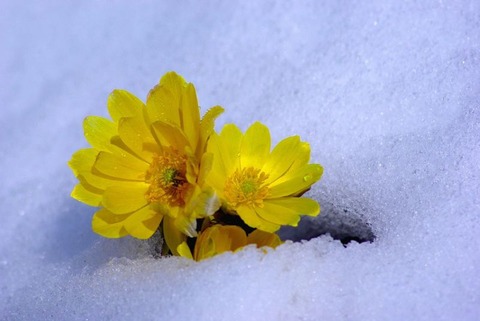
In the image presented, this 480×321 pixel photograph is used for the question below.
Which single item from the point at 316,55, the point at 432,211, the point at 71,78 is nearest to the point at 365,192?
the point at 432,211

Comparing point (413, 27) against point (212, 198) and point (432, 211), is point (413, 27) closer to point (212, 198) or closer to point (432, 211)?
point (432, 211)

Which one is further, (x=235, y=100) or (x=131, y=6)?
(x=131, y=6)

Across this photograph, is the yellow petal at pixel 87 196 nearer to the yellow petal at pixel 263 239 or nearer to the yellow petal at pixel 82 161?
the yellow petal at pixel 82 161

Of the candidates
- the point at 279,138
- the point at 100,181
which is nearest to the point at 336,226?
the point at 279,138

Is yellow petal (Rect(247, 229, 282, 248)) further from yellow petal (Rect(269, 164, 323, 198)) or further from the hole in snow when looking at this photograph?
the hole in snow

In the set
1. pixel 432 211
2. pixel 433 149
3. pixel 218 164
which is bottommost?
pixel 218 164

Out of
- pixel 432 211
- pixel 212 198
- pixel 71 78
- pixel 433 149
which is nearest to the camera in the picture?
pixel 212 198

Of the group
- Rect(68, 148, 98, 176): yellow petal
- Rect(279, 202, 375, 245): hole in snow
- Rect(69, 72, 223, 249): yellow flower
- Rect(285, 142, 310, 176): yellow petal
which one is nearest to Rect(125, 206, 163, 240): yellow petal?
Rect(69, 72, 223, 249): yellow flower
